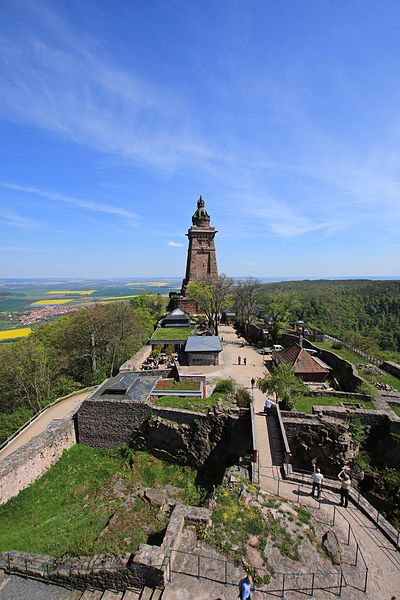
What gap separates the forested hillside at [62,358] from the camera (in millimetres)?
22094

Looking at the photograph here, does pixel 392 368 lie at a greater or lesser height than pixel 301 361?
lesser

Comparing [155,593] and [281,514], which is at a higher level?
[281,514]

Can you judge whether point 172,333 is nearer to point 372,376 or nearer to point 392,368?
Answer: point 372,376

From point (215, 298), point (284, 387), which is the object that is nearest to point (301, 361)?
point (284, 387)

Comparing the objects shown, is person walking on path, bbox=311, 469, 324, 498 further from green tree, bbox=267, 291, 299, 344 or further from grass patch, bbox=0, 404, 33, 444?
green tree, bbox=267, 291, 299, 344

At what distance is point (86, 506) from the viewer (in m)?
11.9

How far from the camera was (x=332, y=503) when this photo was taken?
29.9ft

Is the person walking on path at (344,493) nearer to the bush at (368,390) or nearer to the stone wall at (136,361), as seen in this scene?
the bush at (368,390)

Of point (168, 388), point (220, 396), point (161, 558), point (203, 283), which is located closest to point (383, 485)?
point (220, 396)

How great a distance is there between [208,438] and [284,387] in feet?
15.8

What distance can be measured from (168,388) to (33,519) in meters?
8.66

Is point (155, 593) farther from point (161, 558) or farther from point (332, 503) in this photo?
point (332, 503)

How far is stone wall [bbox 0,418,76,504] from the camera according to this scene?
12141 mm

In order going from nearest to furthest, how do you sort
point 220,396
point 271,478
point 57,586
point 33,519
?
point 57,586
point 271,478
point 33,519
point 220,396
